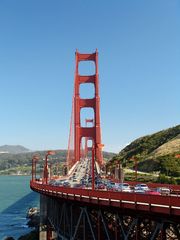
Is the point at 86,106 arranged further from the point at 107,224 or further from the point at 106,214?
the point at 107,224

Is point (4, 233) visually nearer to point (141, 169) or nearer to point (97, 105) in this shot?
point (141, 169)

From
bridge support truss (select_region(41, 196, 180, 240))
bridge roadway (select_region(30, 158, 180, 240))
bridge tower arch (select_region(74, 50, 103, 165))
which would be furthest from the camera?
bridge tower arch (select_region(74, 50, 103, 165))

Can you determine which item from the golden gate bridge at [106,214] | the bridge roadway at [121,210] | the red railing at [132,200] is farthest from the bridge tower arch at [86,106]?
the red railing at [132,200]

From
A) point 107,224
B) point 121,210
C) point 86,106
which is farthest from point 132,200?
point 86,106

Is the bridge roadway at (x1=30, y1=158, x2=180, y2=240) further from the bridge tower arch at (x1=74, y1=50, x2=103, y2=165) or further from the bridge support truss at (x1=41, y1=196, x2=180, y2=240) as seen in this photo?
the bridge tower arch at (x1=74, y1=50, x2=103, y2=165)

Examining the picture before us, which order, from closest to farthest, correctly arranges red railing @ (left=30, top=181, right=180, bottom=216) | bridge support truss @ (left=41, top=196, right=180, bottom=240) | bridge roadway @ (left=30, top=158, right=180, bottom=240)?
red railing @ (left=30, top=181, right=180, bottom=216) → bridge roadway @ (left=30, top=158, right=180, bottom=240) → bridge support truss @ (left=41, top=196, right=180, bottom=240)

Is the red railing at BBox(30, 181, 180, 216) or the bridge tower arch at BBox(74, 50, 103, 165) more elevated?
the bridge tower arch at BBox(74, 50, 103, 165)

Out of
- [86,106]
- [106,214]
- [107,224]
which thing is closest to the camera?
[107,224]

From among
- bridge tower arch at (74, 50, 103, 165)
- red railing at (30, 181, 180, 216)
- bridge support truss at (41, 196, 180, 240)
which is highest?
bridge tower arch at (74, 50, 103, 165)

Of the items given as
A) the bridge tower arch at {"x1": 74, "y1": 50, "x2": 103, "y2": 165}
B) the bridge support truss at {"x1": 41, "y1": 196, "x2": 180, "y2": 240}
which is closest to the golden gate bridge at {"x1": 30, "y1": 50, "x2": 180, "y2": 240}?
the bridge support truss at {"x1": 41, "y1": 196, "x2": 180, "y2": 240}

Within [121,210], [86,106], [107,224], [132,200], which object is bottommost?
[107,224]
